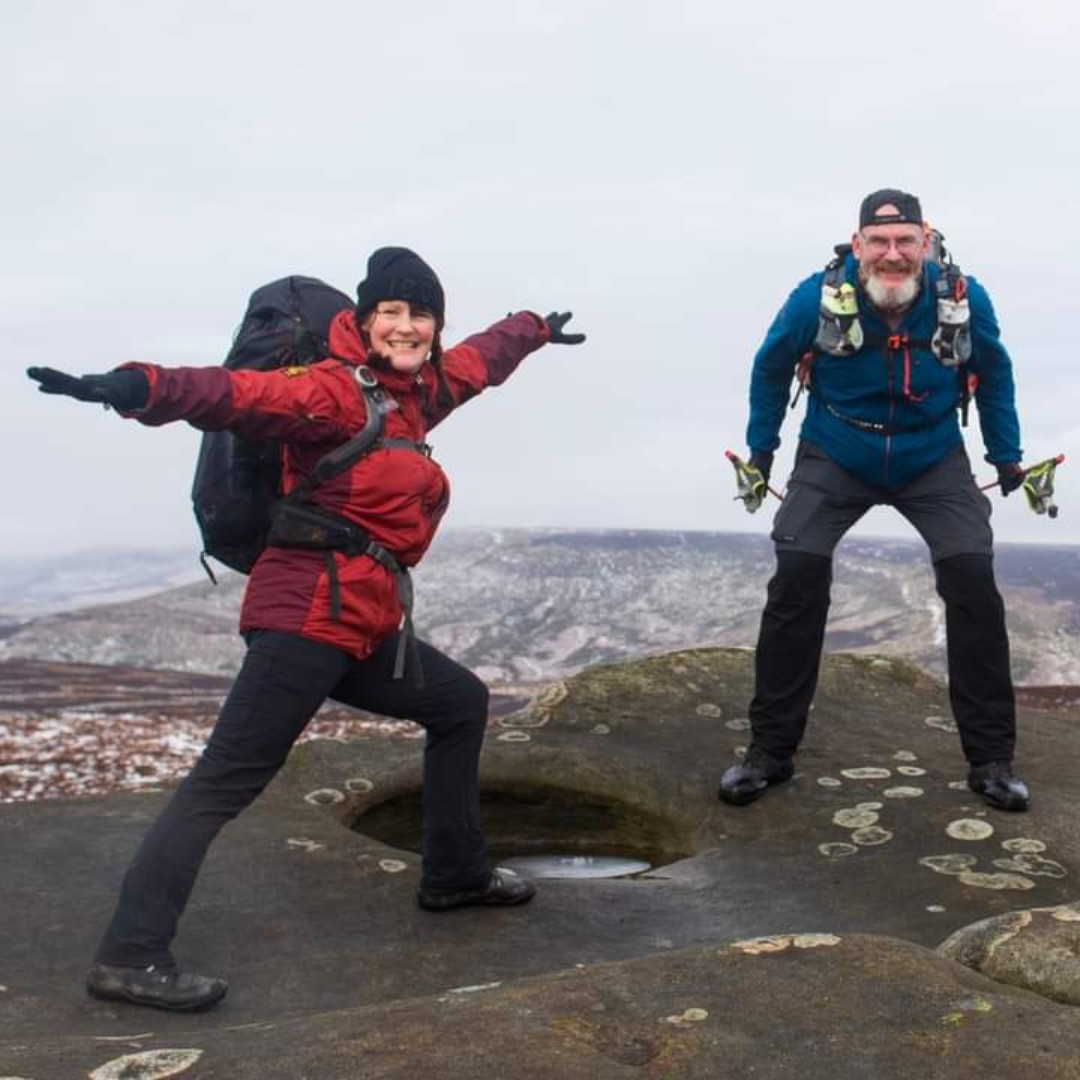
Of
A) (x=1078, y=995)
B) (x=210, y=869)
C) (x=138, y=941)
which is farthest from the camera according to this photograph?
(x=210, y=869)

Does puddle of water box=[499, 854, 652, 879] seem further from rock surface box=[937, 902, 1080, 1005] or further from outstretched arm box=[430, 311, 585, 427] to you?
outstretched arm box=[430, 311, 585, 427]

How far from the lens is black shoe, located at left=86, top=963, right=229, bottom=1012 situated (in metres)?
5.22

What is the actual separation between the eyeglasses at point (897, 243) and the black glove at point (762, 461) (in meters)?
1.59

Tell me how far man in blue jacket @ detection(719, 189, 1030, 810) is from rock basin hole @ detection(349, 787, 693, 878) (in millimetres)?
858

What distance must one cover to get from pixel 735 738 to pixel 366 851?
11.0 feet

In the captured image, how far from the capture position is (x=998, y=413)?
817 centimetres

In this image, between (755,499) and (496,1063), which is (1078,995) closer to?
(496,1063)

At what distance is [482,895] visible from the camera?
21.3 ft

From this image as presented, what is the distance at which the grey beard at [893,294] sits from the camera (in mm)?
7602

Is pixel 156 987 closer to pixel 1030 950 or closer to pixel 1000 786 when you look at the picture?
pixel 1030 950

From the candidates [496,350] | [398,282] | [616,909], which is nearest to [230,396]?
[398,282]

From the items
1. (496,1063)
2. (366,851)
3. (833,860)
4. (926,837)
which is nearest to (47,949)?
(366,851)

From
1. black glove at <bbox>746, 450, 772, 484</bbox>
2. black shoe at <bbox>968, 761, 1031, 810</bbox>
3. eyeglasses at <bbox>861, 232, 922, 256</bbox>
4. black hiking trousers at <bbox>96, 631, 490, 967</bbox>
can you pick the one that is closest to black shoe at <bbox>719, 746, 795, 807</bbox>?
black shoe at <bbox>968, 761, 1031, 810</bbox>

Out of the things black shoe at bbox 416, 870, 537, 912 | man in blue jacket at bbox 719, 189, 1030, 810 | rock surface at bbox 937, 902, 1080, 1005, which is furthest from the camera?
man in blue jacket at bbox 719, 189, 1030, 810
